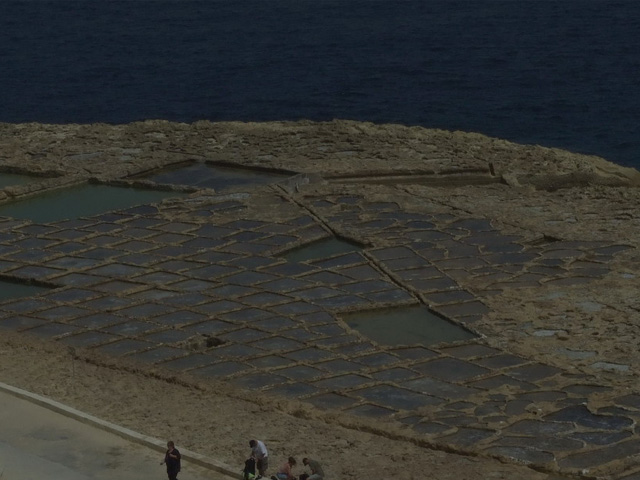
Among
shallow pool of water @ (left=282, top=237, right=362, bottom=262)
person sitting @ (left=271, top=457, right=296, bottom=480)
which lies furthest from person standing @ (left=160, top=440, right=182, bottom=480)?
shallow pool of water @ (left=282, top=237, right=362, bottom=262)

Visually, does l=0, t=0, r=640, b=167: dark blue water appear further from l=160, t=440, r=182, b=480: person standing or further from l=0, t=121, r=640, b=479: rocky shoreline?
l=160, t=440, r=182, b=480: person standing

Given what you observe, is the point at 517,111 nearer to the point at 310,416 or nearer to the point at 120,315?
the point at 120,315

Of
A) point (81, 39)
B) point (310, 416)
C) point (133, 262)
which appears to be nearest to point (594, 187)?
point (133, 262)

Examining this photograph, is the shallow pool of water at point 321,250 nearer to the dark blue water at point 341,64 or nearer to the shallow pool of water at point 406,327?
the shallow pool of water at point 406,327

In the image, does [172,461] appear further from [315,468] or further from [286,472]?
[315,468]

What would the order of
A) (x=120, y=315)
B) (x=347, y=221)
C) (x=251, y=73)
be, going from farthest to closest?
1. (x=251, y=73)
2. (x=347, y=221)
3. (x=120, y=315)

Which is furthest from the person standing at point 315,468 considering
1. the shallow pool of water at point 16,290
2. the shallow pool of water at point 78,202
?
the shallow pool of water at point 78,202

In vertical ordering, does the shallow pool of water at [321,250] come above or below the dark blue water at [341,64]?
above
